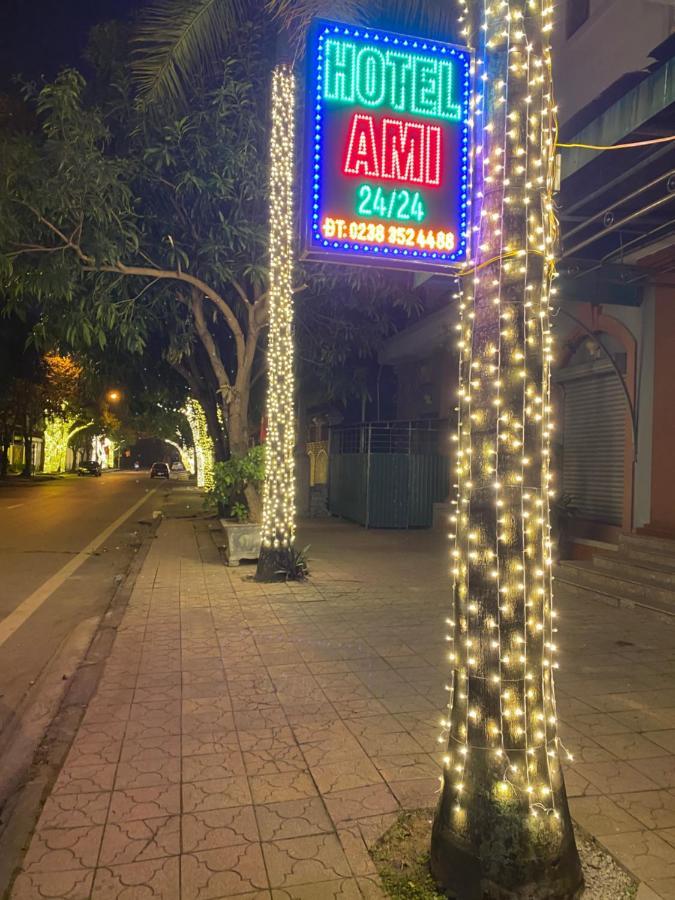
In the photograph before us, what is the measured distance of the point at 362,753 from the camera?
436 cm

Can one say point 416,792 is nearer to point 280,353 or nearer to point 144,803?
point 144,803

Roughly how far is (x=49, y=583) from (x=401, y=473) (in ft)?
31.5

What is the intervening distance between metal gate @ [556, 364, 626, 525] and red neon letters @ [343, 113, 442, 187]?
25.6 feet

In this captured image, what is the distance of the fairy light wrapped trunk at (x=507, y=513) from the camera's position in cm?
290

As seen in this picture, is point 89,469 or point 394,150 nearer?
point 394,150

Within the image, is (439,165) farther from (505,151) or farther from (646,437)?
(646,437)

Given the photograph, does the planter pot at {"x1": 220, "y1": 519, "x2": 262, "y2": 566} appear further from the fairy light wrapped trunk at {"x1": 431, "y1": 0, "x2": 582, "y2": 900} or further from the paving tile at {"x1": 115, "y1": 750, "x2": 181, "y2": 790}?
the fairy light wrapped trunk at {"x1": 431, "y1": 0, "x2": 582, "y2": 900}

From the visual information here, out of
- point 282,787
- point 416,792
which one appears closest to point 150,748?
point 282,787

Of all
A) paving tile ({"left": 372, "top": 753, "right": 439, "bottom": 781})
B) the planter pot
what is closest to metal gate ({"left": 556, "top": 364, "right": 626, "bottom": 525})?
the planter pot

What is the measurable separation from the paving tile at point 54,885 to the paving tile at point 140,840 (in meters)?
0.12

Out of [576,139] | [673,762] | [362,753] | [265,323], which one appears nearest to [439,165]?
[362,753]

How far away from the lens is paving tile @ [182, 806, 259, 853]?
11.0ft

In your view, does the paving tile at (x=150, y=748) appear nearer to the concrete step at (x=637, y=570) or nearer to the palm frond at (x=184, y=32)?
the palm frond at (x=184, y=32)

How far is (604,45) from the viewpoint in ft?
27.3
